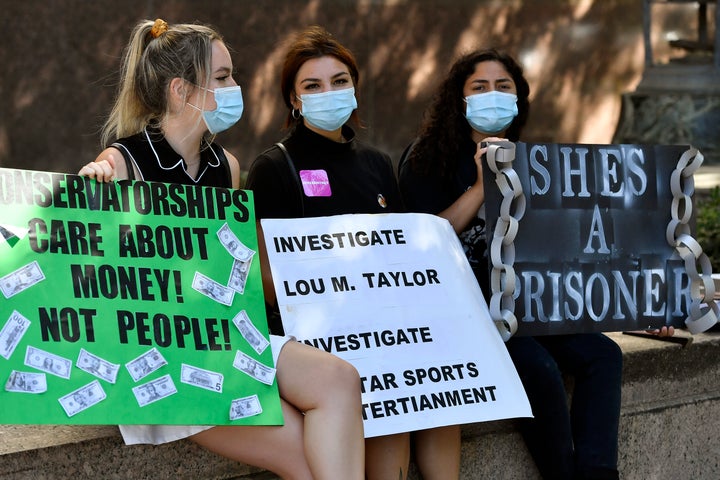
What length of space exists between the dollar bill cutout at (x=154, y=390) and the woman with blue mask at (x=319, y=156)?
641 millimetres

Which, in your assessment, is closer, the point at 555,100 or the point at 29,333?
the point at 29,333

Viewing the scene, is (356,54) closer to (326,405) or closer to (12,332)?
(326,405)

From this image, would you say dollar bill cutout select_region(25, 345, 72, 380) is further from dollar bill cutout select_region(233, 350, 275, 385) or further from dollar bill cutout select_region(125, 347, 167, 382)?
dollar bill cutout select_region(233, 350, 275, 385)

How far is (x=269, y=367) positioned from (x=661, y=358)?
179 centimetres

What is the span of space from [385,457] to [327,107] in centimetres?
129

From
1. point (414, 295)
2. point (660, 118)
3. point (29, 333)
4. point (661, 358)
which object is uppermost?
point (29, 333)

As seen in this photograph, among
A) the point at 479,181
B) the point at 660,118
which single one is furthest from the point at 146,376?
the point at 660,118

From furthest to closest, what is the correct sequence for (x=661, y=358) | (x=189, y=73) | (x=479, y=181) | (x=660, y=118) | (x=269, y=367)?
(x=660, y=118) < (x=661, y=358) < (x=479, y=181) < (x=189, y=73) < (x=269, y=367)

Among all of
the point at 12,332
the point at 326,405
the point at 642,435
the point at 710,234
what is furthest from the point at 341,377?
the point at 710,234

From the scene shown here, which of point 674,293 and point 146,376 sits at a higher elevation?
point 146,376

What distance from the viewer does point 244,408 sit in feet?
10.2

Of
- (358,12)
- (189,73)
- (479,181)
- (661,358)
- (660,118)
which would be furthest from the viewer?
(660,118)

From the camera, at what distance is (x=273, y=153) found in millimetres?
3869

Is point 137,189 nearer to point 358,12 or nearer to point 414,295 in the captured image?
point 414,295
